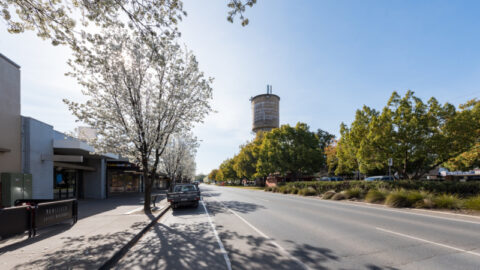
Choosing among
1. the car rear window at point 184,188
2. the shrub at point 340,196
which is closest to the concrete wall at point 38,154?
the car rear window at point 184,188

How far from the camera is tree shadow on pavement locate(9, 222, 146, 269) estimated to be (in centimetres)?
492

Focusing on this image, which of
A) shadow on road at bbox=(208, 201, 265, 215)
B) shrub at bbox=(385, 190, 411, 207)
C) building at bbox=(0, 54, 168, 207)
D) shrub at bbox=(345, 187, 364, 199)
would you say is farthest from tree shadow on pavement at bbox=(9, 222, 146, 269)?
shrub at bbox=(345, 187, 364, 199)

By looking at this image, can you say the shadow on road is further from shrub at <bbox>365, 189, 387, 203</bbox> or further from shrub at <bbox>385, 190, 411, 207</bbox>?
shrub at <bbox>385, 190, 411, 207</bbox>

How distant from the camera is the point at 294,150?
34.6 metres

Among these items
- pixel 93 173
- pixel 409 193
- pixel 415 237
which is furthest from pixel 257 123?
pixel 415 237

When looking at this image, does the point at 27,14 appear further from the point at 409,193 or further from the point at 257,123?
the point at 257,123

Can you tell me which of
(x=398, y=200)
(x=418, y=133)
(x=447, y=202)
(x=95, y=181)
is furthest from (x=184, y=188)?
(x=418, y=133)

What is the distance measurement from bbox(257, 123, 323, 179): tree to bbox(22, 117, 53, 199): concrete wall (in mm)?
27048

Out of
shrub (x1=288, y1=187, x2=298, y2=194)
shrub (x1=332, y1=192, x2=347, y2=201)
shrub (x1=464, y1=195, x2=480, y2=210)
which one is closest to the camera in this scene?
shrub (x1=464, y1=195, x2=480, y2=210)

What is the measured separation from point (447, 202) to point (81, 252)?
14.8 metres

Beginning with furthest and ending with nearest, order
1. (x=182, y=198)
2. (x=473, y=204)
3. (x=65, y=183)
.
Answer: (x=65, y=183) → (x=182, y=198) → (x=473, y=204)

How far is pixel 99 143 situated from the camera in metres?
13.0

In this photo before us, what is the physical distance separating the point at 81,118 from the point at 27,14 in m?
7.57

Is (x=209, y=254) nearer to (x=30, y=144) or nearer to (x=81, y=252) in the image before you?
(x=81, y=252)
